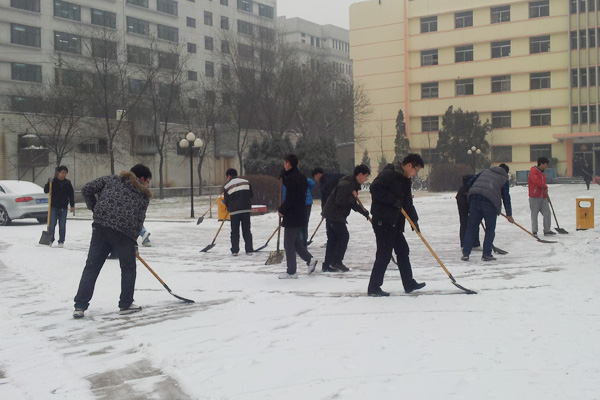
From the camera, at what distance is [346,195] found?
32.1ft

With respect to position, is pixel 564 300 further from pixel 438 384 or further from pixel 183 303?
pixel 183 303

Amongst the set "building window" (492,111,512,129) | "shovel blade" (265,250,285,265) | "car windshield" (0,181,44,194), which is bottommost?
"shovel blade" (265,250,285,265)

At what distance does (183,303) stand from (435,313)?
3.10m

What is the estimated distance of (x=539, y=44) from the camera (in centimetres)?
5791

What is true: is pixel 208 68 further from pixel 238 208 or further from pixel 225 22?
pixel 238 208

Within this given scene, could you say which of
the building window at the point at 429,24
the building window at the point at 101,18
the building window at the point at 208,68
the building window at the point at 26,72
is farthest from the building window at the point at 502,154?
the building window at the point at 26,72

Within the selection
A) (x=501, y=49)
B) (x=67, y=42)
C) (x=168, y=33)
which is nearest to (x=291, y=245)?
(x=67, y=42)

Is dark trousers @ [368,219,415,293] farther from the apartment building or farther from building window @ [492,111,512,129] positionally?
building window @ [492,111,512,129]

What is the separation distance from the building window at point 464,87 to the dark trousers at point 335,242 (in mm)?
54542

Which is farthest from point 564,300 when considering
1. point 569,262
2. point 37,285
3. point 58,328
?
point 37,285

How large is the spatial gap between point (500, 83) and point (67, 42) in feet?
130

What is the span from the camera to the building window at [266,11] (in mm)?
76750

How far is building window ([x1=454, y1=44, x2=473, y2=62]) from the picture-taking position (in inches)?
2402

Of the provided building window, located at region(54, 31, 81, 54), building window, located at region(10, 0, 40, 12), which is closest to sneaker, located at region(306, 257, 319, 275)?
building window, located at region(54, 31, 81, 54)
